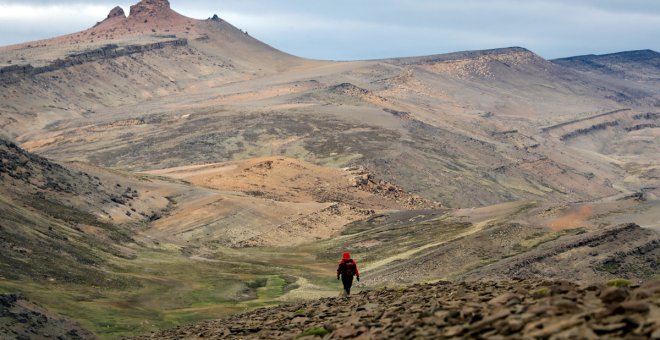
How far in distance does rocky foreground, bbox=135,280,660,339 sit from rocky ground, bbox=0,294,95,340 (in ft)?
32.0

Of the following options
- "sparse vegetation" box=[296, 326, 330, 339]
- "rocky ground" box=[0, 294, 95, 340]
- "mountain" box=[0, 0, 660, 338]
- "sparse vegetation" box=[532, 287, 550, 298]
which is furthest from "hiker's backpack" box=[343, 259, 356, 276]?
"sparse vegetation" box=[532, 287, 550, 298]

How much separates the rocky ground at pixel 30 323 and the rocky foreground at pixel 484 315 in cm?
975

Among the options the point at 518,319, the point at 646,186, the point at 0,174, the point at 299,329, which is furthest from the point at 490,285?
the point at 646,186

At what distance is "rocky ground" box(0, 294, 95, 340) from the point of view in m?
36.5

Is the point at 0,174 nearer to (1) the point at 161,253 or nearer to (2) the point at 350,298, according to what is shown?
(1) the point at 161,253

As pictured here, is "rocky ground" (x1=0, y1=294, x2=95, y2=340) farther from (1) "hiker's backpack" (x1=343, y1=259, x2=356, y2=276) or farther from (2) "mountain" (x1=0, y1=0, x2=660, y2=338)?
(1) "hiker's backpack" (x1=343, y1=259, x2=356, y2=276)

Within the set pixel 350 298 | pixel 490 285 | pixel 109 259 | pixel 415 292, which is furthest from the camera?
pixel 109 259

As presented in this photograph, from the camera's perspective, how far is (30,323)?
37.7m

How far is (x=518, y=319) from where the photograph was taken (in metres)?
18.9

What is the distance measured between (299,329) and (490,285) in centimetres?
580

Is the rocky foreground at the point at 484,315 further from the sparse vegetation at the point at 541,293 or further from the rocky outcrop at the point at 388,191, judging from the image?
the rocky outcrop at the point at 388,191

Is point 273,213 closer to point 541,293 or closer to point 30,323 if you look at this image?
point 30,323

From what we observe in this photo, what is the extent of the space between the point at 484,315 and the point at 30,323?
74.8 feet

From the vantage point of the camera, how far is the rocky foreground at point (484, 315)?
691 inches
